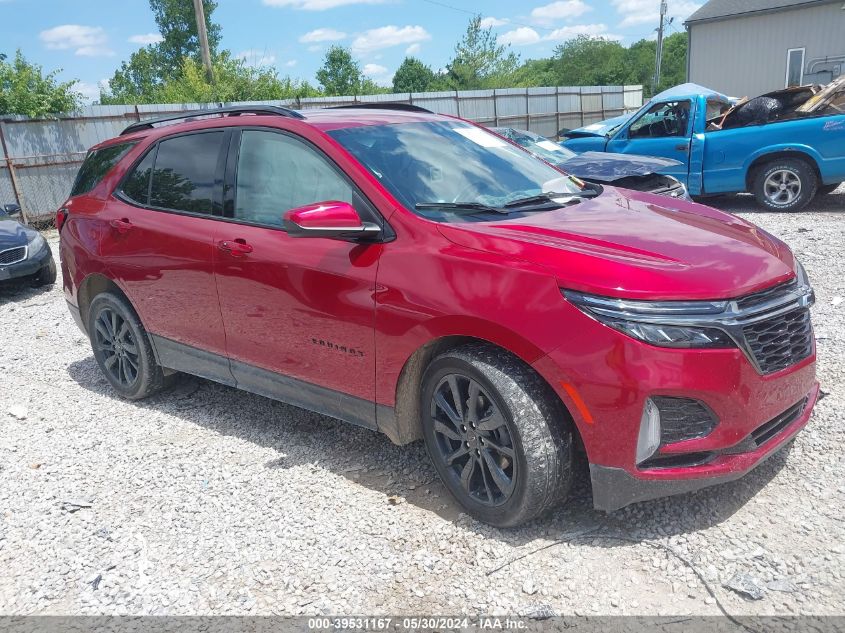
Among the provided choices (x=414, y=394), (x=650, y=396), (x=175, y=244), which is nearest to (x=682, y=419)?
(x=650, y=396)

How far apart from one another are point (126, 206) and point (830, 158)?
30.0 feet

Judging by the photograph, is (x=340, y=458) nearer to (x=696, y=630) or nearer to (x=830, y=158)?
(x=696, y=630)

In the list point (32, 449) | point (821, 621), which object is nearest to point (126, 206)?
point (32, 449)

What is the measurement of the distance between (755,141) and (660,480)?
903cm

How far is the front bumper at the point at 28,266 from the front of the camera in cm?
863

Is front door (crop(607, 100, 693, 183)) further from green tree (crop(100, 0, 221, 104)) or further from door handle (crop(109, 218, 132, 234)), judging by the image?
green tree (crop(100, 0, 221, 104))

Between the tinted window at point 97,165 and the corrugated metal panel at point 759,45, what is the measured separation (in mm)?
29842

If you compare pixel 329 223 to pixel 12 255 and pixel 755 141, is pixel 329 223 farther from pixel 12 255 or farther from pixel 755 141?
pixel 755 141

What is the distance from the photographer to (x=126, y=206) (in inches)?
184

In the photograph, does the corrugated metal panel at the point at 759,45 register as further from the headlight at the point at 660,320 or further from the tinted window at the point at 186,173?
the headlight at the point at 660,320

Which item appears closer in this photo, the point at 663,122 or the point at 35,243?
the point at 35,243

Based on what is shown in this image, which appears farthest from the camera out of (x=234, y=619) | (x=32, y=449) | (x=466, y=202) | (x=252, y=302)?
(x=32, y=449)

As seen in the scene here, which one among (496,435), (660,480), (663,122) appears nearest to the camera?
(660,480)

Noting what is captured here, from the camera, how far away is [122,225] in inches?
182
